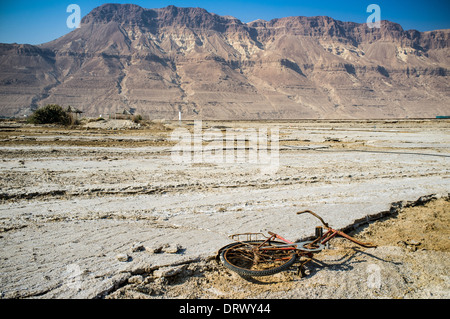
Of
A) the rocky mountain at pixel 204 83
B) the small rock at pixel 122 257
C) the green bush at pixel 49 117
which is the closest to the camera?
the small rock at pixel 122 257

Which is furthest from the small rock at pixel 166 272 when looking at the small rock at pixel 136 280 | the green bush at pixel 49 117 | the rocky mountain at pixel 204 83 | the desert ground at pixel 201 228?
the rocky mountain at pixel 204 83

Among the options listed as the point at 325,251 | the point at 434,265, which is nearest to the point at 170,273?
the point at 325,251

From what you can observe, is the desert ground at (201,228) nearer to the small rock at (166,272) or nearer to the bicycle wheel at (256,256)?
the small rock at (166,272)

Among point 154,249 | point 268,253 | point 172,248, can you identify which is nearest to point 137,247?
point 154,249

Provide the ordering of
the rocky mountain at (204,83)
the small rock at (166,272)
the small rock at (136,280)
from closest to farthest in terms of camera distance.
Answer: the small rock at (136,280), the small rock at (166,272), the rocky mountain at (204,83)

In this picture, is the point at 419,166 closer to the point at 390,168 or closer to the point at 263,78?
the point at 390,168

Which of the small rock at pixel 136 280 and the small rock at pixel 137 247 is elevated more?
the small rock at pixel 137 247

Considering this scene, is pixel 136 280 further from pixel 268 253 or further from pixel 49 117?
pixel 49 117
